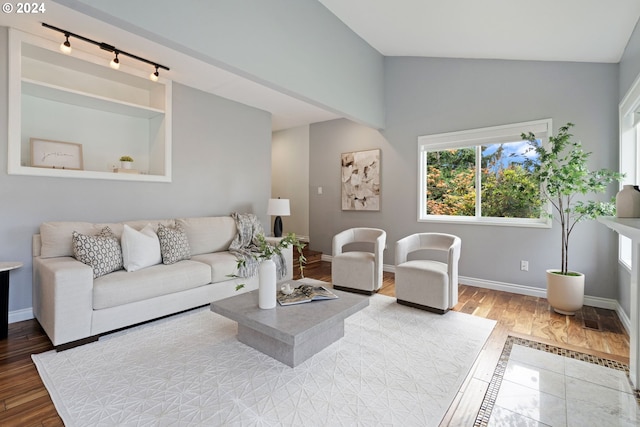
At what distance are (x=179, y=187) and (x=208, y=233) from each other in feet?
2.73

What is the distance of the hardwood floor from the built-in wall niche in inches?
64.8

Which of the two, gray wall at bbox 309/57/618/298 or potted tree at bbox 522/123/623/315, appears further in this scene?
gray wall at bbox 309/57/618/298

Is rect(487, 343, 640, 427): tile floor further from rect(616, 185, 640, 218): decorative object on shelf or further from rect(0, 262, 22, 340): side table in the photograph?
rect(0, 262, 22, 340): side table

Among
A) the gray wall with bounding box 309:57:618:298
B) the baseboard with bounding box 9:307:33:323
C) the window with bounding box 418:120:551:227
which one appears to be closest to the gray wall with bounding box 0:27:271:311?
the baseboard with bounding box 9:307:33:323

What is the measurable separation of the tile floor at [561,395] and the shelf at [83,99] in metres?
4.37

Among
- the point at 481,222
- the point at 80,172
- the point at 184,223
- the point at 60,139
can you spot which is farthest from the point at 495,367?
the point at 60,139

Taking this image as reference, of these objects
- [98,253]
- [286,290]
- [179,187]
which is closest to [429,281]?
[286,290]

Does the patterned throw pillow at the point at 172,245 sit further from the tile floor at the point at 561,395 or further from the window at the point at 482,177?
the window at the point at 482,177

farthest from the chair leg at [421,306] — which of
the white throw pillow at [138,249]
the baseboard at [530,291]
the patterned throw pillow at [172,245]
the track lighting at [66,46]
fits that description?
the track lighting at [66,46]

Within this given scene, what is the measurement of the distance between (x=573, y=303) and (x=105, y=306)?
419 centimetres

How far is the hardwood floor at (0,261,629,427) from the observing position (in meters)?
1.65

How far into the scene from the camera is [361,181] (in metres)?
5.14

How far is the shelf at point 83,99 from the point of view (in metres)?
2.95

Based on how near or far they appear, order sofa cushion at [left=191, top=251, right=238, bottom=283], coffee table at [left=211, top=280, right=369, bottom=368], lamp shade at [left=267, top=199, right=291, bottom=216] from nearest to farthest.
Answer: coffee table at [left=211, top=280, right=369, bottom=368]
sofa cushion at [left=191, top=251, right=238, bottom=283]
lamp shade at [left=267, top=199, right=291, bottom=216]
